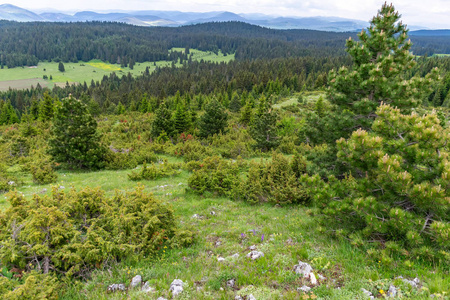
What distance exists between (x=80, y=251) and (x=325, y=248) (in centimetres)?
735

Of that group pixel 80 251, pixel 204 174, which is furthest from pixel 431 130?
pixel 204 174

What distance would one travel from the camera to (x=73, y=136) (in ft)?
78.3

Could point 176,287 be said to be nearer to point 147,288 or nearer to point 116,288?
point 147,288

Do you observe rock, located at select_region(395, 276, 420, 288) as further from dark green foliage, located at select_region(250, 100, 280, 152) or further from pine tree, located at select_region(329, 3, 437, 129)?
dark green foliage, located at select_region(250, 100, 280, 152)

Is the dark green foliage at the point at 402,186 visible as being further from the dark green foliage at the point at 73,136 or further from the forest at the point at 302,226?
the dark green foliage at the point at 73,136

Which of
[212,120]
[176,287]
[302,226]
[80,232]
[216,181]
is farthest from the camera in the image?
[212,120]

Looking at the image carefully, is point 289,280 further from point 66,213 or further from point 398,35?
point 398,35

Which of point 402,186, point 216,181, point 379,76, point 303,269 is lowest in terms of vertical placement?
point 216,181

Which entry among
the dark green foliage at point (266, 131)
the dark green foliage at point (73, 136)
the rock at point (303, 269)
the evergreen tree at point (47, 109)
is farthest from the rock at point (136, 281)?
the evergreen tree at point (47, 109)

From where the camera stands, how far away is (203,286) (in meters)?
6.16

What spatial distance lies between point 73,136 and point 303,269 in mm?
24999

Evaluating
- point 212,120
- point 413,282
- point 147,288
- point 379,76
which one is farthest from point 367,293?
point 212,120

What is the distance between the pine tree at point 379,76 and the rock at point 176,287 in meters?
10.6

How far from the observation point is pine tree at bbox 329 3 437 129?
1091cm
